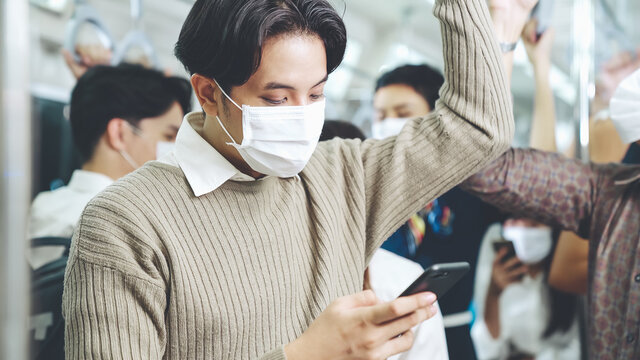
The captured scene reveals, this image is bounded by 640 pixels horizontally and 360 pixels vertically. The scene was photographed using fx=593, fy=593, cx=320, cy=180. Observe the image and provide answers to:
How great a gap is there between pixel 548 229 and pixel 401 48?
1376 mm

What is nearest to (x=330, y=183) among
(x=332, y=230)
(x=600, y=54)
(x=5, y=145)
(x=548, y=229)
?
(x=332, y=230)

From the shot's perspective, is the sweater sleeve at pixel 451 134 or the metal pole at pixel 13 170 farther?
the sweater sleeve at pixel 451 134

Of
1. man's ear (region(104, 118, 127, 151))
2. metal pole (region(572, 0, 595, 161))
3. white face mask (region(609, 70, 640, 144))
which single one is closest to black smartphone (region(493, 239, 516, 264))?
metal pole (region(572, 0, 595, 161))

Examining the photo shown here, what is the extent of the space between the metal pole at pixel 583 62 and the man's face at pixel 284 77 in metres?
1.72

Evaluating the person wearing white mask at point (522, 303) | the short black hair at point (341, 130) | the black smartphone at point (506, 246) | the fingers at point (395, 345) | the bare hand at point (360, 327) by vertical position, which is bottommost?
the person wearing white mask at point (522, 303)

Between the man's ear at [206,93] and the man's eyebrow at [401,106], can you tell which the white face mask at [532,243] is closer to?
the man's eyebrow at [401,106]

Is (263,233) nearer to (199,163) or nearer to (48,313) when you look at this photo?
(199,163)

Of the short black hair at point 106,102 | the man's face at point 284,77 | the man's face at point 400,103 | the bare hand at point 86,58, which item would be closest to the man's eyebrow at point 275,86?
the man's face at point 284,77

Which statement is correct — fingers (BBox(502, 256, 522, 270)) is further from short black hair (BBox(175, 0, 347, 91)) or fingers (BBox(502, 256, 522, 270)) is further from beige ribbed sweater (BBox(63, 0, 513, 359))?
short black hair (BBox(175, 0, 347, 91))

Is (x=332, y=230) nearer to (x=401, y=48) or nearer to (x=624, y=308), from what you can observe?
(x=624, y=308)

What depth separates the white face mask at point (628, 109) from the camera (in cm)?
143

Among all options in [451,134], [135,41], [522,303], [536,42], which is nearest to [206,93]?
[451,134]

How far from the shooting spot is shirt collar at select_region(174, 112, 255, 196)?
3.39ft

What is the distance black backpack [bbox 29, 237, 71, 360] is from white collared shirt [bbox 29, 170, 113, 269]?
1.15 ft
